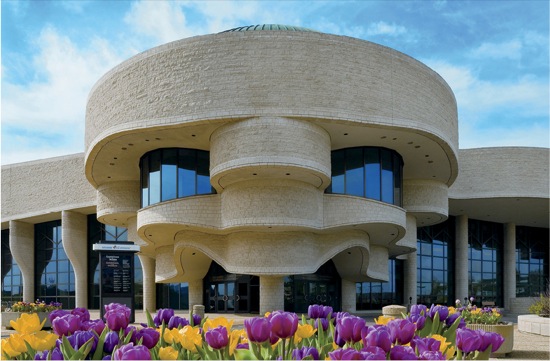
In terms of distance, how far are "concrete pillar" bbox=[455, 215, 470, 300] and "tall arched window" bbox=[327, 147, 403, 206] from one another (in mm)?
16173

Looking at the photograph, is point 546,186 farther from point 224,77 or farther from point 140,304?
point 140,304

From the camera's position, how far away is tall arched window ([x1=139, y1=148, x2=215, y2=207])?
28.7 meters

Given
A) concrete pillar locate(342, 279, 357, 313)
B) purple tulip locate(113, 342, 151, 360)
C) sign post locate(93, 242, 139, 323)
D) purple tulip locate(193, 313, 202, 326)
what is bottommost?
concrete pillar locate(342, 279, 357, 313)

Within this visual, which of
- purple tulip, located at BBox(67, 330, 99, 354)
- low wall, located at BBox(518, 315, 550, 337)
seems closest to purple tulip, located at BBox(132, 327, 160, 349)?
purple tulip, located at BBox(67, 330, 99, 354)

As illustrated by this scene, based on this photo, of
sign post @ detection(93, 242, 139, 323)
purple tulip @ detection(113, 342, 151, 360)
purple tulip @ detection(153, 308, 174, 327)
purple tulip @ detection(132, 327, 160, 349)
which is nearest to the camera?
A: purple tulip @ detection(113, 342, 151, 360)

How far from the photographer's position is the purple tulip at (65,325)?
3645 millimetres

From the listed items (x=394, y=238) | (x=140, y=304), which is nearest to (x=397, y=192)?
(x=394, y=238)

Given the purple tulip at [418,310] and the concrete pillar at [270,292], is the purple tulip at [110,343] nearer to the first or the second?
the purple tulip at [418,310]

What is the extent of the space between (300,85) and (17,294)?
33.8 meters

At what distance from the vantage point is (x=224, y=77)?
80.3ft

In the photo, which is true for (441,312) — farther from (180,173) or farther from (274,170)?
(180,173)

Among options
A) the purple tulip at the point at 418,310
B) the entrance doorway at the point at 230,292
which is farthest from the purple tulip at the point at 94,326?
the entrance doorway at the point at 230,292

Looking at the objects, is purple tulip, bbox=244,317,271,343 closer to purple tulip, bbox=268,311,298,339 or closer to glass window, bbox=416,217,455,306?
purple tulip, bbox=268,311,298,339

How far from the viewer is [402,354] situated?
105 inches
